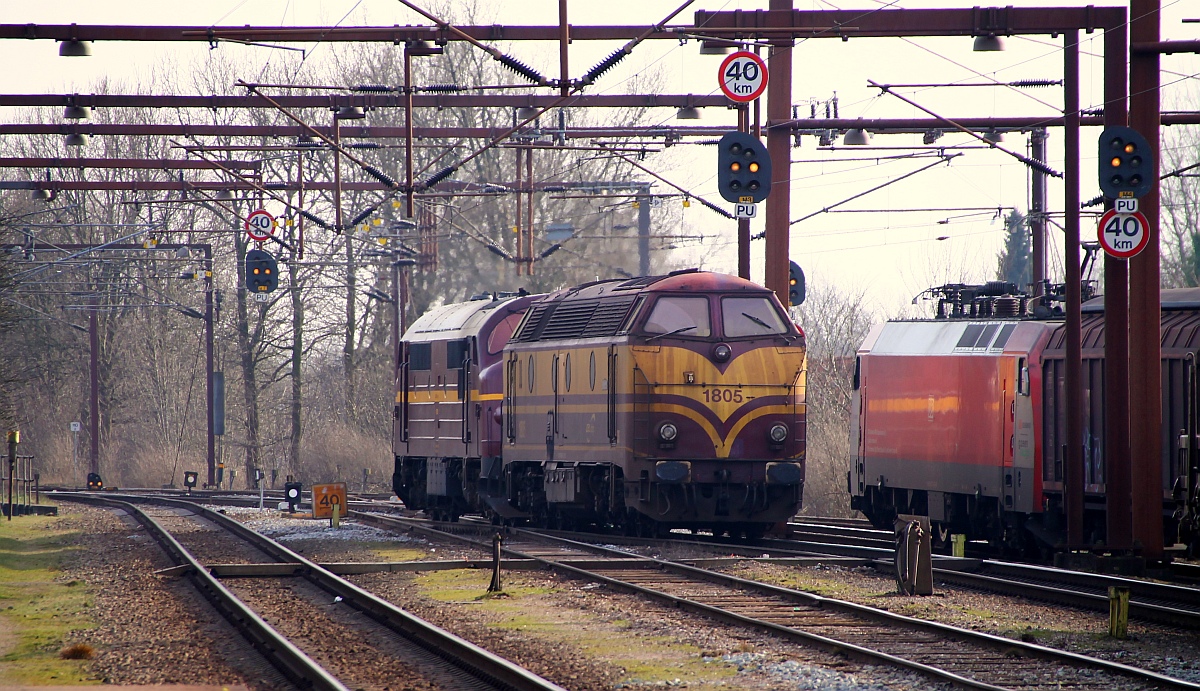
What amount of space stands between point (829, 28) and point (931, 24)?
1.43m

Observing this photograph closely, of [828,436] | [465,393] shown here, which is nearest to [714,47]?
[465,393]

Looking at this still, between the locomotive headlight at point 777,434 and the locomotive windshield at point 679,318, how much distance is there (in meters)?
1.58

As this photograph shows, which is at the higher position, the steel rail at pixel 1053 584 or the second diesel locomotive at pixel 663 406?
the second diesel locomotive at pixel 663 406

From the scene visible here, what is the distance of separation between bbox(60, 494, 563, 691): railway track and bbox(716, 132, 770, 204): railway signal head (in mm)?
8237

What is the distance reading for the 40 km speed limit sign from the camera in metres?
18.1

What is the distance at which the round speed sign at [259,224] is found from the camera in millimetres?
33719

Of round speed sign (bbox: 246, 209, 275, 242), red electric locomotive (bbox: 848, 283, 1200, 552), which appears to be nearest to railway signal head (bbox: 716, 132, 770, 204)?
red electric locomotive (bbox: 848, 283, 1200, 552)

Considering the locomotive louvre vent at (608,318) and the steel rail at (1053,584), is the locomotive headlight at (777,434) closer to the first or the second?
the steel rail at (1053,584)

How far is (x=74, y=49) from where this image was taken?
20.6 metres

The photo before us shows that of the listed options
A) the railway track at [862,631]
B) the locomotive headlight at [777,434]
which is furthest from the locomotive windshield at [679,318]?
the railway track at [862,631]

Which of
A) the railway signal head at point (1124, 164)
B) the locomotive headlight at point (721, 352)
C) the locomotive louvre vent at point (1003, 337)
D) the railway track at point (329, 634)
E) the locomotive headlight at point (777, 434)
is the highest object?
the railway signal head at point (1124, 164)

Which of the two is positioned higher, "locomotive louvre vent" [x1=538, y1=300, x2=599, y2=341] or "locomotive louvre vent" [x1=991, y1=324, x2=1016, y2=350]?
"locomotive louvre vent" [x1=538, y1=300, x2=599, y2=341]

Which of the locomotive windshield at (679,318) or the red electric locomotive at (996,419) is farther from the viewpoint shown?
the locomotive windshield at (679,318)

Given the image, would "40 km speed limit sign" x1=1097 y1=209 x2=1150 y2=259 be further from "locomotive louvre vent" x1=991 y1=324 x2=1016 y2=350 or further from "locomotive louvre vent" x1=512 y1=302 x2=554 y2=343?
"locomotive louvre vent" x1=512 y1=302 x2=554 y2=343
